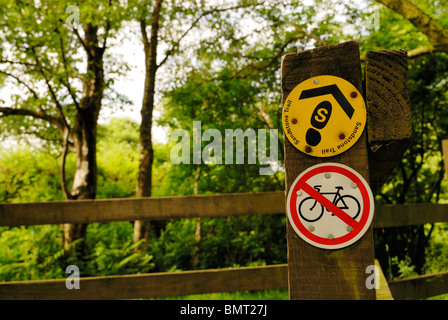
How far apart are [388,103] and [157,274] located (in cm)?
217

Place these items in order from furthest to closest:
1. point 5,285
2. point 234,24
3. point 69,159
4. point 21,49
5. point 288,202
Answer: point 69,159
point 234,24
point 21,49
point 5,285
point 288,202

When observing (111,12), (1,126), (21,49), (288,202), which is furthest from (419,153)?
(1,126)

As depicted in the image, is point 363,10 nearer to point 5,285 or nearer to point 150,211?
point 150,211

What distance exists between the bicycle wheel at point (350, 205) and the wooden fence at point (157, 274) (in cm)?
170

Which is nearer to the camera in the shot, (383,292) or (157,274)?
(383,292)

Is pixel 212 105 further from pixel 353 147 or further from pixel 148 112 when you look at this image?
pixel 353 147

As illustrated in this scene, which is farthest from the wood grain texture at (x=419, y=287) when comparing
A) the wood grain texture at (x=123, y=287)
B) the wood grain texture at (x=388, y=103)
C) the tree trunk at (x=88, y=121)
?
the tree trunk at (x=88, y=121)

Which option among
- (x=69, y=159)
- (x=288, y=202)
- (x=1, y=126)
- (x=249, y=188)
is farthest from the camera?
(x=69, y=159)

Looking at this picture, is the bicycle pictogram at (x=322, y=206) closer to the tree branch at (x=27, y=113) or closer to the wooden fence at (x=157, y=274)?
the wooden fence at (x=157, y=274)

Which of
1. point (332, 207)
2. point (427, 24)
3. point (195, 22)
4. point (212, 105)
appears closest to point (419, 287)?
point (332, 207)

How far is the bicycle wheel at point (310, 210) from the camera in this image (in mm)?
981

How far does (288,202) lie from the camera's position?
3.33 ft

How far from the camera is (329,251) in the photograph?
97 cm

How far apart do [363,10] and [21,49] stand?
5.73 metres
